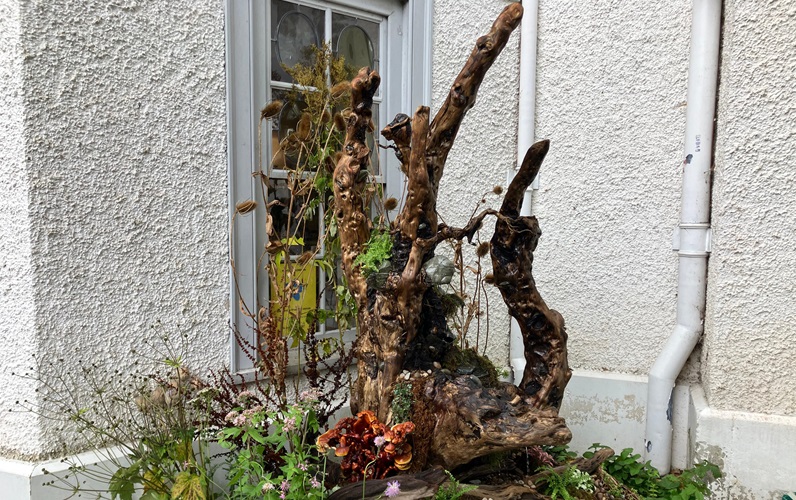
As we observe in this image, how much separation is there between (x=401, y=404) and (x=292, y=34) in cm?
230

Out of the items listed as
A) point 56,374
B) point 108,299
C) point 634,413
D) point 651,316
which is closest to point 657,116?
point 651,316

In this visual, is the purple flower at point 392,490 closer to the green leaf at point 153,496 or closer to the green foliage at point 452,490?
the green foliage at point 452,490

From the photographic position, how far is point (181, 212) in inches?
114

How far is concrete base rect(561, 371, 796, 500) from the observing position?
3033 millimetres

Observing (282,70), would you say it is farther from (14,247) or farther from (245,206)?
(14,247)

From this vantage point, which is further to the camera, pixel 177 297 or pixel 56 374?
pixel 177 297

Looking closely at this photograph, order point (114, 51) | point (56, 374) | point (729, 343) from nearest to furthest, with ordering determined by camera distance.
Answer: point (56, 374) < point (114, 51) < point (729, 343)

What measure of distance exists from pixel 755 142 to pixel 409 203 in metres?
1.94

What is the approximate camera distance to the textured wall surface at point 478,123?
4.12 meters

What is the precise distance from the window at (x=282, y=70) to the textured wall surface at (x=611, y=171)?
3.22ft

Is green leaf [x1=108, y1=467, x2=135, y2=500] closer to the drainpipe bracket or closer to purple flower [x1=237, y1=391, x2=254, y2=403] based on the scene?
purple flower [x1=237, y1=391, x2=254, y2=403]

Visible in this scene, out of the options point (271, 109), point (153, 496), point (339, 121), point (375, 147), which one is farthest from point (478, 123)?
point (153, 496)

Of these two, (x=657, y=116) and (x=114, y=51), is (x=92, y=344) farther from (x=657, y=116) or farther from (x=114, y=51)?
(x=657, y=116)

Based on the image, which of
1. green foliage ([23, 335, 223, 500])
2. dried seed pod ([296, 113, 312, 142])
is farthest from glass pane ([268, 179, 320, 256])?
green foliage ([23, 335, 223, 500])
